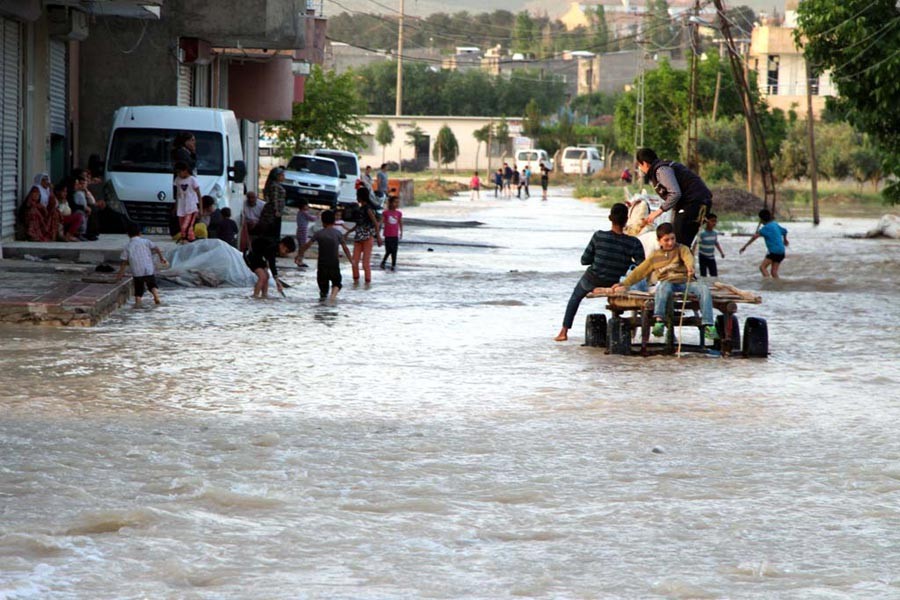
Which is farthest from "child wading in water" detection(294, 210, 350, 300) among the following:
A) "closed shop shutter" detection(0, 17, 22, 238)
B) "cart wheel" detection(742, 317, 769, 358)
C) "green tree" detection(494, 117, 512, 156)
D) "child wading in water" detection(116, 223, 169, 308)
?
"green tree" detection(494, 117, 512, 156)

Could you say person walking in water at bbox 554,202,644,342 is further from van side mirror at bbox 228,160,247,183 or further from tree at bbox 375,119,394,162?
tree at bbox 375,119,394,162

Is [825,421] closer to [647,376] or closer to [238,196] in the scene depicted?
[647,376]

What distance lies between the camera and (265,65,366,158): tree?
2152 inches

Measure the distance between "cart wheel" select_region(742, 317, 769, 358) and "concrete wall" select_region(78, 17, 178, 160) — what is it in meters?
18.3

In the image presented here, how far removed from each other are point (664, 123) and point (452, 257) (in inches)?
2378

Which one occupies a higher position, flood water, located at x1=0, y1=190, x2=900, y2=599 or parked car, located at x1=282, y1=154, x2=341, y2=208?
parked car, located at x1=282, y1=154, x2=341, y2=208

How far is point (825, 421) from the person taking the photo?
9.38m

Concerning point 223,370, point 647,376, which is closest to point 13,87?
point 223,370

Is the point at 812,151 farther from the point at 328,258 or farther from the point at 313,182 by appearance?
the point at 328,258

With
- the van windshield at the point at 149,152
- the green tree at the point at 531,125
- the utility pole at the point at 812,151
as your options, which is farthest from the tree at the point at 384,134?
the van windshield at the point at 149,152

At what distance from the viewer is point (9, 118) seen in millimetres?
22609

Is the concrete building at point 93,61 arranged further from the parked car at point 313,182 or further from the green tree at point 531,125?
the green tree at point 531,125

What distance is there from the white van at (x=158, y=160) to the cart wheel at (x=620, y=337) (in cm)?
1124

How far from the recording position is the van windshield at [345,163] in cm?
4594
